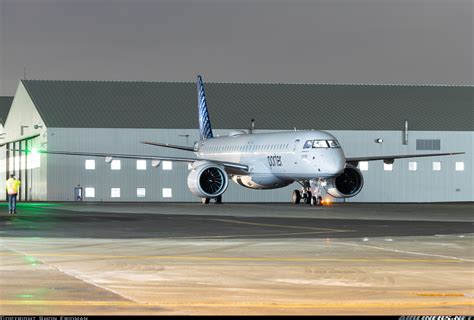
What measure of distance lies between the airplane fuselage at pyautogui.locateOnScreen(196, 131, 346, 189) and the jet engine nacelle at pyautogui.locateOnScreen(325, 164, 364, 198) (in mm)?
2092

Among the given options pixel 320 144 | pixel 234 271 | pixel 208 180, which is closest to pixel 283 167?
pixel 320 144

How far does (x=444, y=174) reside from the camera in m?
81.2

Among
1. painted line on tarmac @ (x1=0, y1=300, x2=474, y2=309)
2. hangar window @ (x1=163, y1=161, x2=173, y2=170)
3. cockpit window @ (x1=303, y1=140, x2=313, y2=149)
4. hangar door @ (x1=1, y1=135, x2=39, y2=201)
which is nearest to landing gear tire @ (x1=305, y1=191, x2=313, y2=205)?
cockpit window @ (x1=303, y1=140, x2=313, y2=149)

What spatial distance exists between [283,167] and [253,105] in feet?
91.4

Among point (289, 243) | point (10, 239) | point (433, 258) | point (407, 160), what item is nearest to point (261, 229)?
point (289, 243)

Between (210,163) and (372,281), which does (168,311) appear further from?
(210,163)

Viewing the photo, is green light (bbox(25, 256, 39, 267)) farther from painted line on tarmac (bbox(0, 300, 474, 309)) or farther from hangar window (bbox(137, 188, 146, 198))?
hangar window (bbox(137, 188, 146, 198))

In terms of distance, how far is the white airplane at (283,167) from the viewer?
51.6 meters

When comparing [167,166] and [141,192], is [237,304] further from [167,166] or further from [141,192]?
[167,166]

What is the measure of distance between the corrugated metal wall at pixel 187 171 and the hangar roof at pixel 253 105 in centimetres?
80

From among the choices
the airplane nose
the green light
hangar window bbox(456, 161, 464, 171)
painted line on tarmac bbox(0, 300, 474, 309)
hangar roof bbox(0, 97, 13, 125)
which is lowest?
painted line on tarmac bbox(0, 300, 474, 309)

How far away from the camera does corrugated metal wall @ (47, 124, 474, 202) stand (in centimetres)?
7556

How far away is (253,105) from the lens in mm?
83062

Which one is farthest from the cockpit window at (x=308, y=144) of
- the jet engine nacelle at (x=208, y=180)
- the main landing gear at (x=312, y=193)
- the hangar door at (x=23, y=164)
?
the hangar door at (x=23, y=164)
